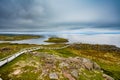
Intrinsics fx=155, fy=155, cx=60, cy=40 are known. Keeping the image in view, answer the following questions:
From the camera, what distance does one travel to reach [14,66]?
4141 centimetres

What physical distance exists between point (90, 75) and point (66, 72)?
26.6ft

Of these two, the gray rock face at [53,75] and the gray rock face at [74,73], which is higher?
the gray rock face at [53,75]

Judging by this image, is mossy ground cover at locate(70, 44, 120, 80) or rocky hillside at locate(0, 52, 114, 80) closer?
rocky hillside at locate(0, 52, 114, 80)

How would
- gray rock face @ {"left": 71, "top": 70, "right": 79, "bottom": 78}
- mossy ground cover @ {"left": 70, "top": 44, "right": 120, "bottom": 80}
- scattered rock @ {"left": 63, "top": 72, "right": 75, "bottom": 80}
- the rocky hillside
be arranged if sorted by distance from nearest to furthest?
the rocky hillside → scattered rock @ {"left": 63, "top": 72, "right": 75, "bottom": 80} → gray rock face @ {"left": 71, "top": 70, "right": 79, "bottom": 78} → mossy ground cover @ {"left": 70, "top": 44, "right": 120, "bottom": 80}

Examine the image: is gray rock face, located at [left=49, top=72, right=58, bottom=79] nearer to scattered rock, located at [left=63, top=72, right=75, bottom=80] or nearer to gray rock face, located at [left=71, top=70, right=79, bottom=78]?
scattered rock, located at [left=63, top=72, right=75, bottom=80]

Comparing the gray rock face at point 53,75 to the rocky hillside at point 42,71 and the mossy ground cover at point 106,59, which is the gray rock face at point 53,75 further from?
the mossy ground cover at point 106,59

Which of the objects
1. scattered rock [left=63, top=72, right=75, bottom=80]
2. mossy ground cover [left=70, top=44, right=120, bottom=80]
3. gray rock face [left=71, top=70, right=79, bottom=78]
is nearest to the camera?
scattered rock [left=63, top=72, right=75, bottom=80]

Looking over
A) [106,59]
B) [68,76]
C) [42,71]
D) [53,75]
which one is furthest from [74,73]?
[106,59]

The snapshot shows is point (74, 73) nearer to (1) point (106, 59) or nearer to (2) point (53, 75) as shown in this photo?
(2) point (53, 75)

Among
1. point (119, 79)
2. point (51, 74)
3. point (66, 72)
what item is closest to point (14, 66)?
point (51, 74)

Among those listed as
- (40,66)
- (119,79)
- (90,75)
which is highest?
(40,66)

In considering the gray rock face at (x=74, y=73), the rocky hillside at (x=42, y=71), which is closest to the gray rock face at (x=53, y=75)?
the rocky hillside at (x=42, y=71)

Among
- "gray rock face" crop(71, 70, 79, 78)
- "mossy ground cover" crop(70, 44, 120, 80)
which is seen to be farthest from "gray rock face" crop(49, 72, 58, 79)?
"mossy ground cover" crop(70, 44, 120, 80)

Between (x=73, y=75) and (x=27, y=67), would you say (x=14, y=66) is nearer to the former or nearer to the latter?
(x=27, y=67)
